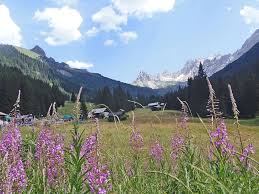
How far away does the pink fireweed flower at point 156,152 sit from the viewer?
7.82 meters

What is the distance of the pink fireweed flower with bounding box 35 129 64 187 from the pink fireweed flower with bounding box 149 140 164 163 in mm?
2892

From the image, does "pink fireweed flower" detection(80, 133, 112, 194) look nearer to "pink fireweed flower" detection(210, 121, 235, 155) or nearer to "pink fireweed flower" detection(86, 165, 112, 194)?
"pink fireweed flower" detection(86, 165, 112, 194)

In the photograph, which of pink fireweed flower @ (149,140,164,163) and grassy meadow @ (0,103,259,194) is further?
pink fireweed flower @ (149,140,164,163)

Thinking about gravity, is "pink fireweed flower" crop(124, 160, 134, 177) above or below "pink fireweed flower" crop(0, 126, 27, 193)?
below

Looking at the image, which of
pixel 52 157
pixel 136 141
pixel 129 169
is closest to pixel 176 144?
pixel 136 141

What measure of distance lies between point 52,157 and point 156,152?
10.5ft

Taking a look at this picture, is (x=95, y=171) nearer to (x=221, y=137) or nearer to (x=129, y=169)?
(x=221, y=137)

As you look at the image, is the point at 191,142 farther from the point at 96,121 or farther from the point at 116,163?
the point at 96,121

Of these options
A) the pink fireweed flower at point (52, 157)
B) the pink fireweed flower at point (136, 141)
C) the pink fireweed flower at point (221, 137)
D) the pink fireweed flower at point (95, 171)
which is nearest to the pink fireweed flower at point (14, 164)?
the pink fireweed flower at point (52, 157)

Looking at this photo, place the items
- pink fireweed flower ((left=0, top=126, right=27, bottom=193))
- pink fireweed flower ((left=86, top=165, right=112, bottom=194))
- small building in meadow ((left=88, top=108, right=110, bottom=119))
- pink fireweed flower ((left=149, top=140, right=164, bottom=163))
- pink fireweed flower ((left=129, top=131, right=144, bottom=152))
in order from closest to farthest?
pink fireweed flower ((left=86, top=165, right=112, bottom=194))
pink fireweed flower ((left=0, top=126, right=27, bottom=193))
small building in meadow ((left=88, top=108, right=110, bottom=119))
pink fireweed flower ((left=129, top=131, right=144, bottom=152))
pink fireweed flower ((left=149, top=140, right=164, bottom=163))

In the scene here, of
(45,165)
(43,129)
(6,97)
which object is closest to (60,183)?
(45,165)

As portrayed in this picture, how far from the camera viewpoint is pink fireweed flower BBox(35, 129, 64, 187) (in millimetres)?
4961

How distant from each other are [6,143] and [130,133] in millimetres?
2462

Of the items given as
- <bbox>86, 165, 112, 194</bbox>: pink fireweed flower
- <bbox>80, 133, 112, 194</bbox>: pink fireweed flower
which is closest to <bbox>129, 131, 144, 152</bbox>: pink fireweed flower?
<bbox>80, 133, 112, 194</bbox>: pink fireweed flower
